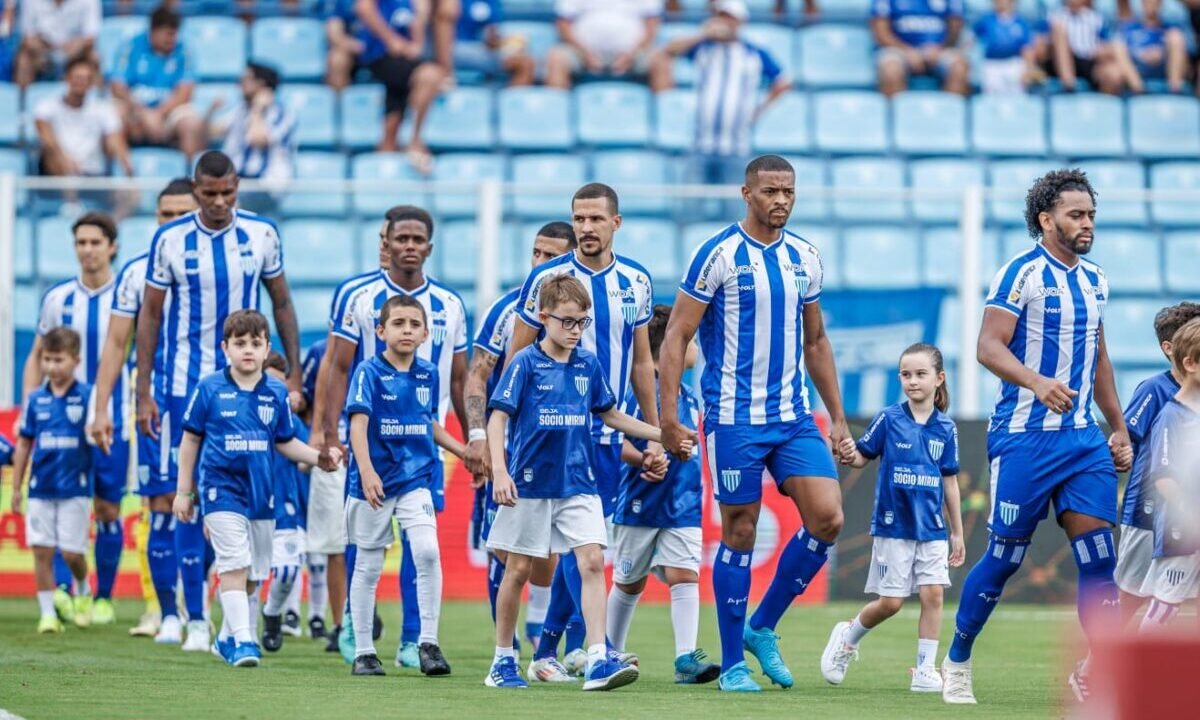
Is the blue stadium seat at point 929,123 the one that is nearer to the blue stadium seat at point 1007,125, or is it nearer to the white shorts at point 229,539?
the blue stadium seat at point 1007,125

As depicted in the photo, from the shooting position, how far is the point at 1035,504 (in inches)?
336

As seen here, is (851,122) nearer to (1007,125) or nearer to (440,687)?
(1007,125)

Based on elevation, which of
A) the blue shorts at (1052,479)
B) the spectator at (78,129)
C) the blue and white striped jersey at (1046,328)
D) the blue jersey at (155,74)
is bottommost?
the blue shorts at (1052,479)

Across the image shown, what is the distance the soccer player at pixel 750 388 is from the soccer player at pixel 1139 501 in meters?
1.31

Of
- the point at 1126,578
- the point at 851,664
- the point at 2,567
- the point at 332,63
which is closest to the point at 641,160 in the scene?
the point at 332,63

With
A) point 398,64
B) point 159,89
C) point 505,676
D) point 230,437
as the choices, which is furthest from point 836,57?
point 505,676

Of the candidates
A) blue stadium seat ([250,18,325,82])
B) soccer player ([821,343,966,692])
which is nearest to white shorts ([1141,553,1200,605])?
soccer player ([821,343,966,692])

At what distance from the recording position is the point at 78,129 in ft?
55.2

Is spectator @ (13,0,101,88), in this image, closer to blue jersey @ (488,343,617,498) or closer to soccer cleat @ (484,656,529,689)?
blue jersey @ (488,343,617,498)

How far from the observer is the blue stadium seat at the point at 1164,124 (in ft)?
62.7

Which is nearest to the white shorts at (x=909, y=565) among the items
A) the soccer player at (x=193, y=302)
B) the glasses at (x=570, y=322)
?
the glasses at (x=570, y=322)

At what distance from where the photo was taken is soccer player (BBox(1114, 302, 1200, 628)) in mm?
8828

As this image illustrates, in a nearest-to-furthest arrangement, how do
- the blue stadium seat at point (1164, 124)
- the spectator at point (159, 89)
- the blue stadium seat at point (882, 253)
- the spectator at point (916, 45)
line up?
the blue stadium seat at point (882, 253) < the spectator at point (159, 89) < the blue stadium seat at point (1164, 124) < the spectator at point (916, 45)

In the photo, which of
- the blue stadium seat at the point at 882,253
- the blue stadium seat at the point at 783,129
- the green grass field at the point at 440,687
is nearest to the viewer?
the green grass field at the point at 440,687
